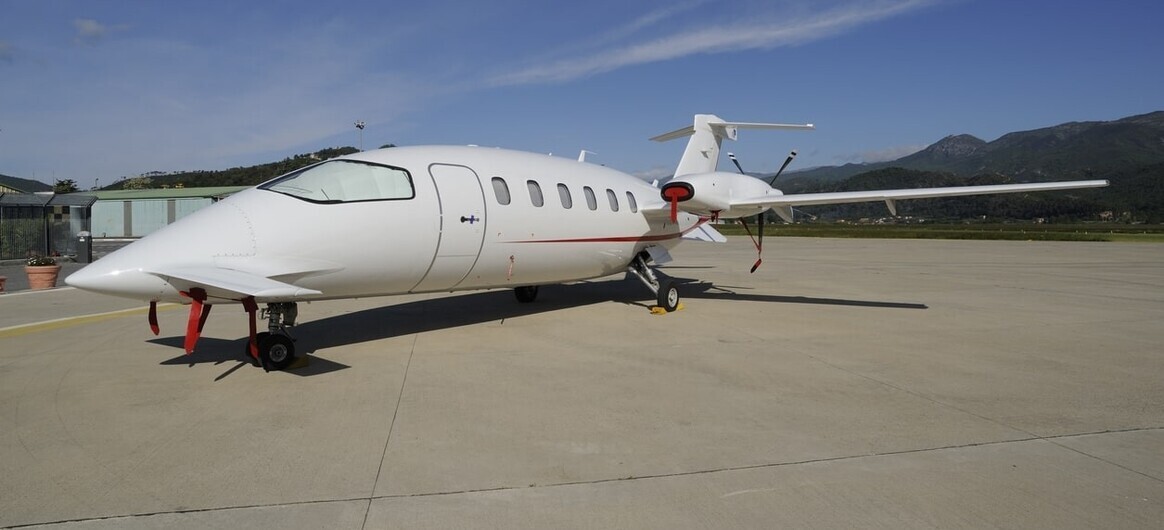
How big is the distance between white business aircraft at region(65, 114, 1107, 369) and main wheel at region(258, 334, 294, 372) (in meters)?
0.01

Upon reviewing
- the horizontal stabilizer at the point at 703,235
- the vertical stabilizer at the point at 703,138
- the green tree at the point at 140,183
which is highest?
the green tree at the point at 140,183

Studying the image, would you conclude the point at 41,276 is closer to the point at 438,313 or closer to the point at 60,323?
the point at 60,323

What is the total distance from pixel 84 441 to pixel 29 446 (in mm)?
368

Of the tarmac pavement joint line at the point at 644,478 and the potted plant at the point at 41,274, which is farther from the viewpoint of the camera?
the potted plant at the point at 41,274

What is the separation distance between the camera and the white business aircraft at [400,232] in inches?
271

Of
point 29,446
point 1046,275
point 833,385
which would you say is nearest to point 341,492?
point 29,446

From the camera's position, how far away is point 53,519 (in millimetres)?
3957

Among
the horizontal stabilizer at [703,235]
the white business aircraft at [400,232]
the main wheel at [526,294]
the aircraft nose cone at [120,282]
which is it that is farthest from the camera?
the horizontal stabilizer at [703,235]

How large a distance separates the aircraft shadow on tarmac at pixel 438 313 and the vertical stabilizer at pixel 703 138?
9.95 feet

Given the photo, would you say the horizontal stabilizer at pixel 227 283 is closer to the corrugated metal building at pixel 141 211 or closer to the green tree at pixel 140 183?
the corrugated metal building at pixel 141 211

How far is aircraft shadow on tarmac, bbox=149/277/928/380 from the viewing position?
344 inches

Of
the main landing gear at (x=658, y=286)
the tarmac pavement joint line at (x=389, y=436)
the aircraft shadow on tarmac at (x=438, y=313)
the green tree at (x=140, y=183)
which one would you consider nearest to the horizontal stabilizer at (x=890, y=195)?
the main landing gear at (x=658, y=286)

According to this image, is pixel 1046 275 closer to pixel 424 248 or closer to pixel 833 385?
pixel 833 385

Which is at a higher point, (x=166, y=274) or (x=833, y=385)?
(x=166, y=274)
